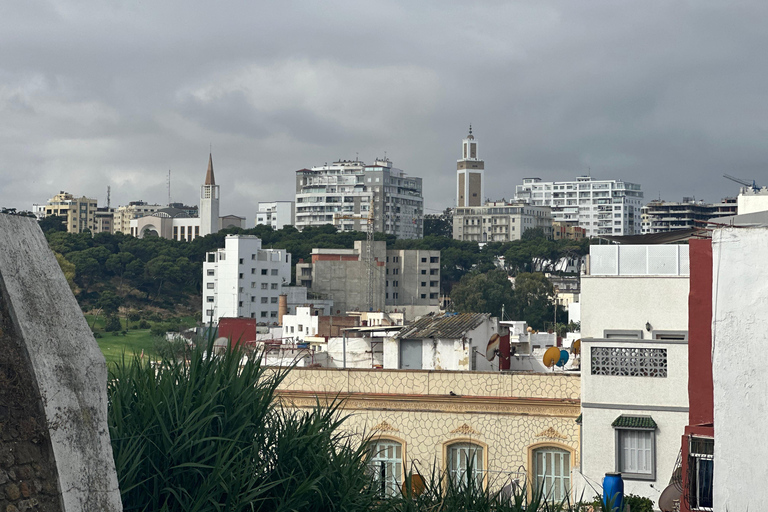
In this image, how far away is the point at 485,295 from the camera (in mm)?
92312

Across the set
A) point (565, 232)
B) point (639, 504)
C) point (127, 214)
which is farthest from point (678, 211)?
point (639, 504)

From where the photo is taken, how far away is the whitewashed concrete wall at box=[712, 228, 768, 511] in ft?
29.7

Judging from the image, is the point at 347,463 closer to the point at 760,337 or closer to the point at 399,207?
the point at 760,337

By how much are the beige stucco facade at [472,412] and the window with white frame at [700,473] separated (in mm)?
7759

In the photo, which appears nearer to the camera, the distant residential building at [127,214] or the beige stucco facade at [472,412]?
the beige stucco facade at [472,412]

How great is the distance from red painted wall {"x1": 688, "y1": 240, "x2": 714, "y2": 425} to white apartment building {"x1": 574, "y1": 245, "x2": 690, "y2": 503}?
4.82 m

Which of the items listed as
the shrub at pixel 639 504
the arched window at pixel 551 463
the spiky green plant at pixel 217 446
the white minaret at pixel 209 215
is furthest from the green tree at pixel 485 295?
the spiky green plant at pixel 217 446

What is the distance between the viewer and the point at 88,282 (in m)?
88.3

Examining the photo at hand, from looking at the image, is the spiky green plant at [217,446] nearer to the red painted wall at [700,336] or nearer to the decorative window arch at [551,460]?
the red painted wall at [700,336]

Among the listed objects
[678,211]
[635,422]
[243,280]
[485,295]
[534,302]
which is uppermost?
[678,211]

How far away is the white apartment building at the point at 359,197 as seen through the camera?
172m

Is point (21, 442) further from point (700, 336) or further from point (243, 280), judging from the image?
point (243, 280)

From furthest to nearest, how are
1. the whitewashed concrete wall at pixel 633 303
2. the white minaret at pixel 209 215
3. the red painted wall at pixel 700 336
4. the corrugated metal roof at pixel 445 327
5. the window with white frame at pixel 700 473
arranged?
the white minaret at pixel 209 215 < the corrugated metal roof at pixel 445 327 < the whitewashed concrete wall at pixel 633 303 < the red painted wall at pixel 700 336 < the window with white frame at pixel 700 473

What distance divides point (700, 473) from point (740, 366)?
145 cm
